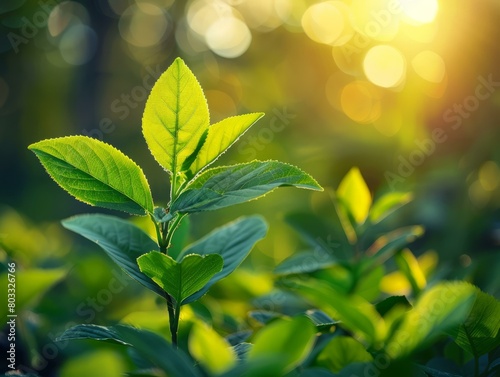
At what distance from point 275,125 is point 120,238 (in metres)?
2.03

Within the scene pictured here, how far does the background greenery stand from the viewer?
4.75 ft

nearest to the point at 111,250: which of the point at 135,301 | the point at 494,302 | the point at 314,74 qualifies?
the point at 494,302

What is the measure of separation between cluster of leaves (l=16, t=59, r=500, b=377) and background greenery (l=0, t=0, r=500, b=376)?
162 millimetres

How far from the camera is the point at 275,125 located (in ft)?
9.41

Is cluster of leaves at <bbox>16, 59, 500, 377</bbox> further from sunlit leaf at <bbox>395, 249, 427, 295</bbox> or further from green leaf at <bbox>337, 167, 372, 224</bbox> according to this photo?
green leaf at <bbox>337, 167, 372, 224</bbox>

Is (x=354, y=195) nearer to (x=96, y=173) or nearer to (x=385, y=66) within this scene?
(x=96, y=173)

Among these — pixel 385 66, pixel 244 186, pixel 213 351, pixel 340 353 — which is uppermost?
pixel 385 66

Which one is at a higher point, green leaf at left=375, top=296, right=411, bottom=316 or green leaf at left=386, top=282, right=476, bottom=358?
green leaf at left=386, top=282, right=476, bottom=358

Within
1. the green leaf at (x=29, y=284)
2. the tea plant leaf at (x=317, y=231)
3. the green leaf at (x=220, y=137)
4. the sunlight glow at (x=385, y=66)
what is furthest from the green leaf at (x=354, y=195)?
the sunlight glow at (x=385, y=66)

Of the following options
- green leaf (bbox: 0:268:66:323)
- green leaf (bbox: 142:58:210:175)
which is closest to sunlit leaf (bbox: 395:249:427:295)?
green leaf (bbox: 142:58:210:175)

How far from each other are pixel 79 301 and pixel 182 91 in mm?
842

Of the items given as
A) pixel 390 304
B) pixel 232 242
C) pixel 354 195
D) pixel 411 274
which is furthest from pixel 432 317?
pixel 354 195

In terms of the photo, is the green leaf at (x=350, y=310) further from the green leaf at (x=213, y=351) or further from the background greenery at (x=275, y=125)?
the background greenery at (x=275, y=125)

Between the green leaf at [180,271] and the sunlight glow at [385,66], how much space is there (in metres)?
1.89
